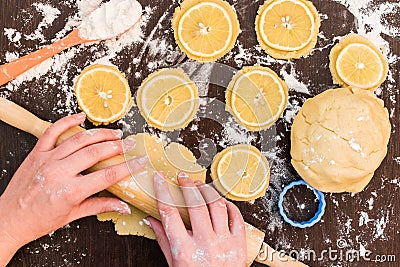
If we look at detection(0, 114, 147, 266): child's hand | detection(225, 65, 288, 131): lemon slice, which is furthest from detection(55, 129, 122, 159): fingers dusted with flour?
detection(225, 65, 288, 131): lemon slice

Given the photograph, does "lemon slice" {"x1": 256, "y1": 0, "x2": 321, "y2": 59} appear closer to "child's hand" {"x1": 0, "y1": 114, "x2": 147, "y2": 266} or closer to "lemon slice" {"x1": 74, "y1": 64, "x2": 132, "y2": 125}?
"lemon slice" {"x1": 74, "y1": 64, "x2": 132, "y2": 125}

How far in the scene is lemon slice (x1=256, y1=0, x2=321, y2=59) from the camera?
1899 mm

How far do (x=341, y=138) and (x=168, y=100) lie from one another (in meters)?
0.60

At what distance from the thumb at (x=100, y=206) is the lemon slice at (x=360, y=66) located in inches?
34.8

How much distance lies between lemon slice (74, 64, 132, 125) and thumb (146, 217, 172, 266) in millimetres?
388

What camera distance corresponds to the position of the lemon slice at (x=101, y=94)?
1.87 metres

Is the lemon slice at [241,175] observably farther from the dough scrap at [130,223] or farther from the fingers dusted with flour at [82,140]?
the fingers dusted with flour at [82,140]

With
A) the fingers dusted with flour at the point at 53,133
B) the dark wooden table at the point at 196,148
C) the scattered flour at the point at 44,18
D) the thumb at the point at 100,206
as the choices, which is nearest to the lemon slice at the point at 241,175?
the dark wooden table at the point at 196,148

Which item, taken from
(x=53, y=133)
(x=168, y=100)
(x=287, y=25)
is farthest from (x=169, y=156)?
(x=287, y=25)

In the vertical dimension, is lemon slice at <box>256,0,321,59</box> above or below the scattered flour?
below

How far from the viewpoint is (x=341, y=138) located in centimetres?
175

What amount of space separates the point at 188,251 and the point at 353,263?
649mm

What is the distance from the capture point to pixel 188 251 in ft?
5.36

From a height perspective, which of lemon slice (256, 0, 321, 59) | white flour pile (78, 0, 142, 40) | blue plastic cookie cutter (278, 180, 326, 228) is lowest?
blue plastic cookie cutter (278, 180, 326, 228)
